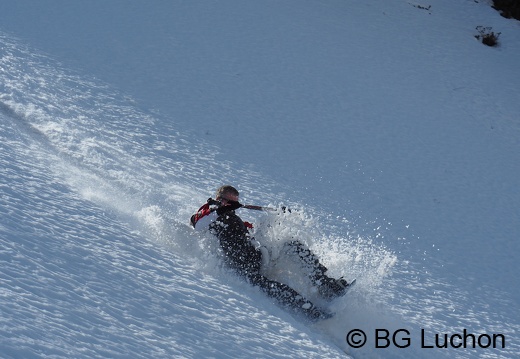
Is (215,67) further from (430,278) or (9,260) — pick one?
(9,260)

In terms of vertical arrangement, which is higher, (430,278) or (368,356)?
(430,278)

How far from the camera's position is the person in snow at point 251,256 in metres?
5.40

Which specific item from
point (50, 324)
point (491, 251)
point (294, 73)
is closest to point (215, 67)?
point (294, 73)

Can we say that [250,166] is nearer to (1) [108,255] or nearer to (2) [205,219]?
(2) [205,219]

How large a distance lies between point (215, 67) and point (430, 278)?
20.9 feet

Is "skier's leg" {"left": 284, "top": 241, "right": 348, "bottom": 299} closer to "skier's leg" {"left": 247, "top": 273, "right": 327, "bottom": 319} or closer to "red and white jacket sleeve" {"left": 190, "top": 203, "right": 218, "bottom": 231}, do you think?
"skier's leg" {"left": 247, "top": 273, "right": 327, "bottom": 319}

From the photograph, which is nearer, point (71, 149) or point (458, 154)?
point (71, 149)

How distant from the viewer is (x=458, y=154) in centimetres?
1066

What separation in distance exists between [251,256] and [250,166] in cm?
333

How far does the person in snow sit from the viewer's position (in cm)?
540

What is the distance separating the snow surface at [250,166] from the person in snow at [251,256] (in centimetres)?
12

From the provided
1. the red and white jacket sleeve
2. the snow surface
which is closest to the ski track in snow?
the snow surface

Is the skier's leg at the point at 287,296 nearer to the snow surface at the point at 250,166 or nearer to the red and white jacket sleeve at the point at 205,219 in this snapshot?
the snow surface at the point at 250,166

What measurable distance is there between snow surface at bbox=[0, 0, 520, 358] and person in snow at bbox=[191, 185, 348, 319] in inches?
4.6
